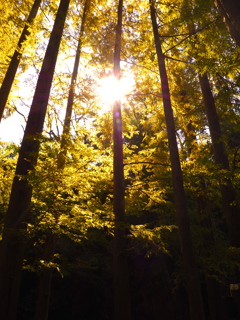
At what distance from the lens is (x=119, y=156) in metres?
7.66

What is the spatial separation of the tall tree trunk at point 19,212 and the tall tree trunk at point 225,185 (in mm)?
4677

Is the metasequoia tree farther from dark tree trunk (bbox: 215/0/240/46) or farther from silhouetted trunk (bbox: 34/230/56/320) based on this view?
silhouetted trunk (bbox: 34/230/56/320)

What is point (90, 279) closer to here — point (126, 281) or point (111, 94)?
point (126, 281)

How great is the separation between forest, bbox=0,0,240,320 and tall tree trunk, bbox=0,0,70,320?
0.8 inches

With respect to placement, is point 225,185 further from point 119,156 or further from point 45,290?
point 45,290

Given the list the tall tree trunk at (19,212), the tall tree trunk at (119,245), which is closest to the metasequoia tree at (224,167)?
the tall tree trunk at (119,245)

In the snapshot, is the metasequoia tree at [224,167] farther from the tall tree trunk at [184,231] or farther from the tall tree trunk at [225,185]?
Answer: the tall tree trunk at [184,231]

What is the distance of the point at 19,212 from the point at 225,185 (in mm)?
6394

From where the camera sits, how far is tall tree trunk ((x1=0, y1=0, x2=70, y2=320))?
479 cm

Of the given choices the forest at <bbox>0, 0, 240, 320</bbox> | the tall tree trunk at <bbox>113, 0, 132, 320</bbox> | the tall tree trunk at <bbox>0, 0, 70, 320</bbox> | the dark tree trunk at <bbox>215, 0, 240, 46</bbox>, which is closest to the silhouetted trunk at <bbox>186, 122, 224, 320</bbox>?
the forest at <bbox>0, 0, 240, 320</bbox>

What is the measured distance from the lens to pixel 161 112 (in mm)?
9648

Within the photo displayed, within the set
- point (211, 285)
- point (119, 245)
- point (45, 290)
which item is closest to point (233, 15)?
point (119, 245)

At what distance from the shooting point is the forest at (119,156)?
5559 mm

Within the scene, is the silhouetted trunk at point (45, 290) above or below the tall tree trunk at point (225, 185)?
below
